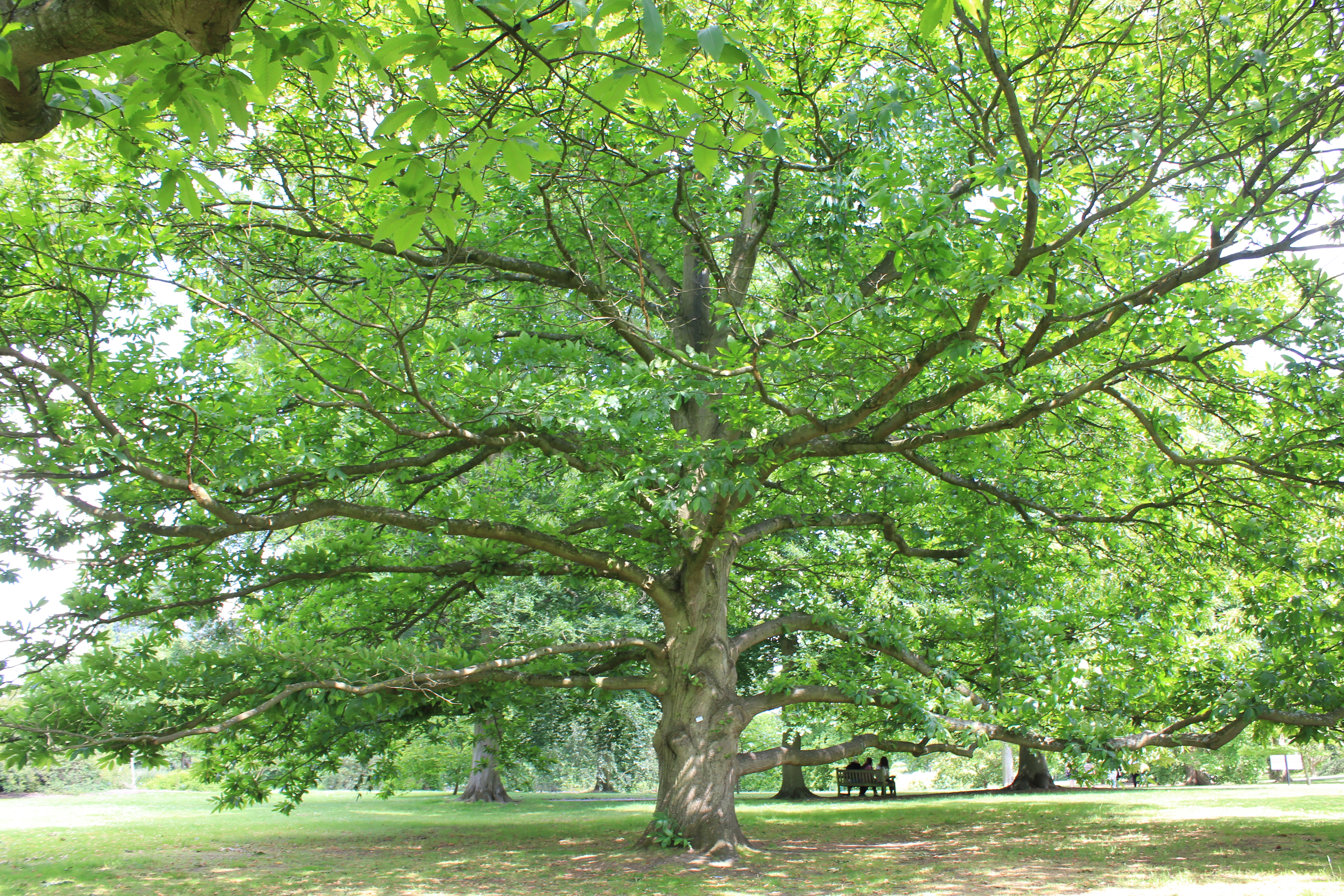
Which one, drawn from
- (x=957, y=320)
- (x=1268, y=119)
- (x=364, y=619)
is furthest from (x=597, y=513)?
(x=1268, y=119)

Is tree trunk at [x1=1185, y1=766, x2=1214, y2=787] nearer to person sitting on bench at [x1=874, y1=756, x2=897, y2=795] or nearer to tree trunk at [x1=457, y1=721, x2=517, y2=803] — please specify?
person sitting on bench at [x1=874, y1=756, x2=897, y2=795]

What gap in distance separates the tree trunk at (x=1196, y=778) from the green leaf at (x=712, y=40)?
30.2 m

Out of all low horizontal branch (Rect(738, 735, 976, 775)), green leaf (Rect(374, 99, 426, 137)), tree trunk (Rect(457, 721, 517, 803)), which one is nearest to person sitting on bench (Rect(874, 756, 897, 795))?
tree trunk (Rect(457, 721, 517, 803))

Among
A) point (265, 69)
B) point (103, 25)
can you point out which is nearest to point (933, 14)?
point (265, 69)

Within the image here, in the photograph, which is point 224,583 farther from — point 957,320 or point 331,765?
point 957,320

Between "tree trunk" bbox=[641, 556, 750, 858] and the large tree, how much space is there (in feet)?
0.17

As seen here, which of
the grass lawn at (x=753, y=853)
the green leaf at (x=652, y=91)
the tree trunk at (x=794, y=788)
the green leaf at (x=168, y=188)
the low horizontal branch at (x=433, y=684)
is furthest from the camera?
the tree trunk at (x=794, y=788)

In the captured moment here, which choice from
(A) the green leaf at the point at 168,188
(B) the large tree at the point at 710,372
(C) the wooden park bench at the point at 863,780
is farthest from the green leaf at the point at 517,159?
(C) the wooden park bench at the point at 863,780

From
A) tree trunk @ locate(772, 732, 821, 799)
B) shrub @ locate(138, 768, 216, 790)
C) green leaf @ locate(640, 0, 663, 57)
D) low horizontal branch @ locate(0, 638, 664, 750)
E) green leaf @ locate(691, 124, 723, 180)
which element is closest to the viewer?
green leaf @ locate(640, 0, 663, 57)

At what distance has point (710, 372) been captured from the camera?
614 centimetres

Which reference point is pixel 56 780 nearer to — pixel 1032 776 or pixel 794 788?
pixel 794 788

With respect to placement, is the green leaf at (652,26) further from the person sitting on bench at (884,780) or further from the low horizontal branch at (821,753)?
the person sitting on bench at (884,780)

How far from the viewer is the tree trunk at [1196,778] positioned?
26.2 metres

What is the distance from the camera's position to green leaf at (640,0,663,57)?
2.11 m
